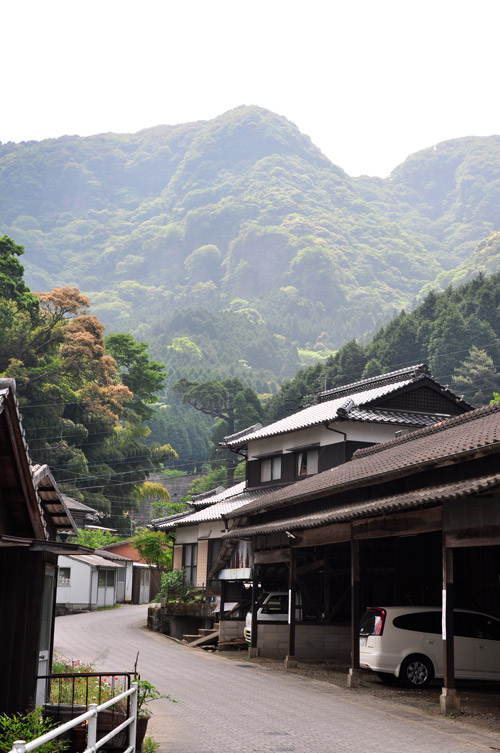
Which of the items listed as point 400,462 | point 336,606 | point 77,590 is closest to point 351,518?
point 400,462

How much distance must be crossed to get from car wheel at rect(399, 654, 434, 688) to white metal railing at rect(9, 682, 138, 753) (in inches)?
364

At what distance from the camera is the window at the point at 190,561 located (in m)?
40.8

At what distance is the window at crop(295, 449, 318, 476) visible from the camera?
3309 cm

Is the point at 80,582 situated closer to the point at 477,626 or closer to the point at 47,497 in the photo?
the point at 477,626

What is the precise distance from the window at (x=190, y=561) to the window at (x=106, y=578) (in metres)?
12.3

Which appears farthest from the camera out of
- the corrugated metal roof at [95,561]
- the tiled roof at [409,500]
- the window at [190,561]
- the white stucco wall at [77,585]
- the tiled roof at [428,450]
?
the white stucco wall at [77,585]

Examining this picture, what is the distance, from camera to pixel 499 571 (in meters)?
19.4

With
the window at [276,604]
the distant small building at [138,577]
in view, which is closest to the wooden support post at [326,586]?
the window at [276,604]

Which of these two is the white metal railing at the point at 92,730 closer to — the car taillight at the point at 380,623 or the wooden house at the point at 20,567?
the wooden house at the point at 20,567

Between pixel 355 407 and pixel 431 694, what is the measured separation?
1593cm

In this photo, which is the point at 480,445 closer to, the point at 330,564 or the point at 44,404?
the point at 330,564

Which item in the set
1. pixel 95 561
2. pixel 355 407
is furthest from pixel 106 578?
pixel 355 407

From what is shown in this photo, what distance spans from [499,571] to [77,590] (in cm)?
3578

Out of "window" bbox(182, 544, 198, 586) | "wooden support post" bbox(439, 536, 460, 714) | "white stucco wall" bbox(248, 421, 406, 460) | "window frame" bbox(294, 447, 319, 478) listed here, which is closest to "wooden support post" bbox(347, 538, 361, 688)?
"wooden support post" bbox(439, 536, 460, 714)
